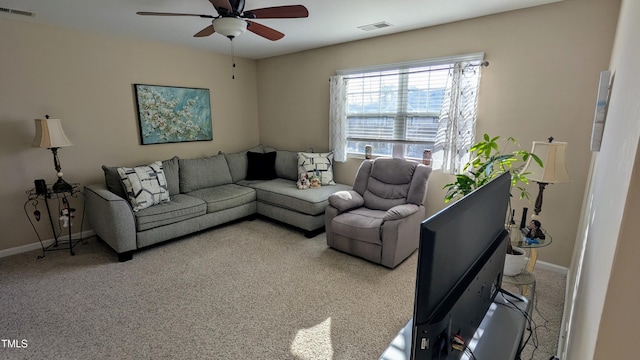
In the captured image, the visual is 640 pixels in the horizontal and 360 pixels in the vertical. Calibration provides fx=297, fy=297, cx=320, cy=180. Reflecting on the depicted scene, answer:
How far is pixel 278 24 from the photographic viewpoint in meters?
3.19

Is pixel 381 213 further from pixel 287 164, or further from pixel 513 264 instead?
pixel 287 164

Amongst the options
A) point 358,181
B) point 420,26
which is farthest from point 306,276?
point 420,26

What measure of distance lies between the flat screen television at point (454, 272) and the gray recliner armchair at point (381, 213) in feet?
5.44

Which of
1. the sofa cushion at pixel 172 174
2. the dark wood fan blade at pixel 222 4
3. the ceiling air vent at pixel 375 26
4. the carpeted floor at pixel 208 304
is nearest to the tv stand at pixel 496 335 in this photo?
the carpeted floor at pixel 208 304

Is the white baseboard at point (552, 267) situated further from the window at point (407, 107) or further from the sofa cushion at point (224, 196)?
the sofa cushion at point (224, 196)

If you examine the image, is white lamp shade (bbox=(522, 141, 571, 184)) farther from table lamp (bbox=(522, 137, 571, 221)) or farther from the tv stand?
the tv stand

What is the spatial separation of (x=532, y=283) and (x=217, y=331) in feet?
6.82

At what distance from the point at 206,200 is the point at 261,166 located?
114 centimetres

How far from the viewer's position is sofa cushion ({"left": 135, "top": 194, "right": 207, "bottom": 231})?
10.4 ft

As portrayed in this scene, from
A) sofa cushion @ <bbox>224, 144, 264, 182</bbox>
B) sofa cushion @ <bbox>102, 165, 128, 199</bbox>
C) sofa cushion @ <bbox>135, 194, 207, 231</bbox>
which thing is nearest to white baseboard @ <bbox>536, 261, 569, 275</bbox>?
sofa cushion @ <bbox>135, 194, 207, 231</bbox>

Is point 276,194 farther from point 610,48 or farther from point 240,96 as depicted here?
point 610,48

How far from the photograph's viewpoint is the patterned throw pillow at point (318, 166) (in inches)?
165

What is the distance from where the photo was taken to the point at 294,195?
3.75 m

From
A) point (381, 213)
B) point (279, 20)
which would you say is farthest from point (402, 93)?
point (279, 20)
